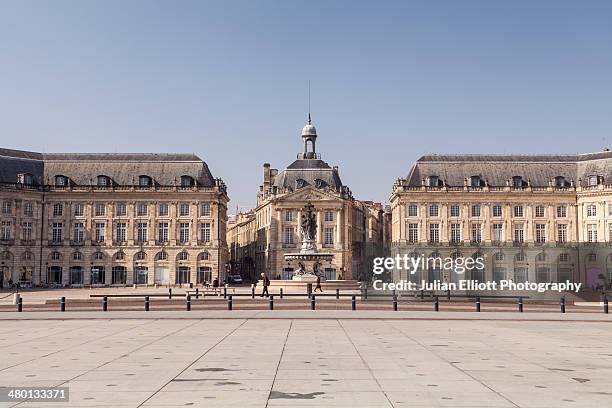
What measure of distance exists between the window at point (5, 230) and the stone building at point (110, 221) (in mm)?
499

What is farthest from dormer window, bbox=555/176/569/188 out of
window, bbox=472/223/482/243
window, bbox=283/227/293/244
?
window, bbox=283/227/293/244

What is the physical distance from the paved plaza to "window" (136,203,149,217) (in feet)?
257

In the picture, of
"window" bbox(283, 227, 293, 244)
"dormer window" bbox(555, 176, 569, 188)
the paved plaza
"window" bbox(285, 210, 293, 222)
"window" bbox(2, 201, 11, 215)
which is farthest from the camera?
"window" bbox(283, 227, 293, 244)

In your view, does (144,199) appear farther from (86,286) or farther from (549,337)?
(549,337)

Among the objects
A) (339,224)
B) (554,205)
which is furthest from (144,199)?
(554,205)

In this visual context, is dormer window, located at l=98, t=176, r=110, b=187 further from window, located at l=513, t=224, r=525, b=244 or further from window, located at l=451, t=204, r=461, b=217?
window, located at l=513, t=224, r=525, b=244

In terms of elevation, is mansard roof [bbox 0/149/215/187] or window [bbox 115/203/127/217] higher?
mansard roof [bbox 0/149/215/187]

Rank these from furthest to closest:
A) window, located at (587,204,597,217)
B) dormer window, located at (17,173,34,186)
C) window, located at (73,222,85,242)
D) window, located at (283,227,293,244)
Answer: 1. window, located at (283,227,293,244)
2. window, located at (73,222,85,242)
3. window, located at (587,204,597,217)
4. dormer window, located at (17,173,34,186)

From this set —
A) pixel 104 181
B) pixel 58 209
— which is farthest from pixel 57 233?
pixel 104 181

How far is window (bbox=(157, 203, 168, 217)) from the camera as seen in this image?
110 m

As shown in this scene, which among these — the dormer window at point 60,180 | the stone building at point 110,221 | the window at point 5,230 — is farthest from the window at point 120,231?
the window at point 5,230

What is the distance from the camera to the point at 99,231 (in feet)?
357

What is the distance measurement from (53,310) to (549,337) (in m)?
27.1

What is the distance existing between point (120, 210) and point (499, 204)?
55.9 meters
